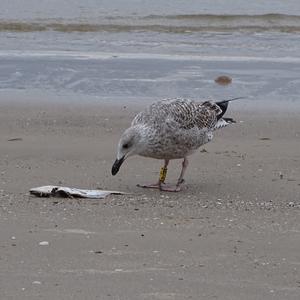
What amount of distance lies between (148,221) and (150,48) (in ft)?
36.9

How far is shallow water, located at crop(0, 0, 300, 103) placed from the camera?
527 inches

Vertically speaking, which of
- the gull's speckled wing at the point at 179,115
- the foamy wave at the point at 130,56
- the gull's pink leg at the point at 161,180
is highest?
the gull's speckled wing at the point at 179,115

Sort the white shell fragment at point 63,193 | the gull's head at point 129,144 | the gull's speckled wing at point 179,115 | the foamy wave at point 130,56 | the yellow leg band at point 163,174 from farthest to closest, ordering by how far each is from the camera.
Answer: the foamy wave at point 130,56
the yellow leg band at point 163,174
the gull's speckled wing at point 179,115
the gull's head at point 129,144
the white shell fragment at point 63,193

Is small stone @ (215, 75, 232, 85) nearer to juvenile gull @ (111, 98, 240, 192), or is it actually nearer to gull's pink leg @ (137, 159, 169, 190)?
juvenile gull @ (111, 98, 240, 192)

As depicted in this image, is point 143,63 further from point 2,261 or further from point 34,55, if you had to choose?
point 2,261

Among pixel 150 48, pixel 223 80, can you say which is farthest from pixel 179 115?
pixel 150 48

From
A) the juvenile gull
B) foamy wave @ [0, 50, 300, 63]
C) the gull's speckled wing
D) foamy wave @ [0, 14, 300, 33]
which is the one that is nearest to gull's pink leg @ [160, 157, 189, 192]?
the juvenile gull

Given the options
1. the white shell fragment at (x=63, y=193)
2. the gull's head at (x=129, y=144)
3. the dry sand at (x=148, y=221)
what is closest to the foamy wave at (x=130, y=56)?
the dry sand at (x=148, y=221)

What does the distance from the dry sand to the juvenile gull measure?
0.98 ft

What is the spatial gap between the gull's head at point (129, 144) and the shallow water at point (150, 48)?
4.84m

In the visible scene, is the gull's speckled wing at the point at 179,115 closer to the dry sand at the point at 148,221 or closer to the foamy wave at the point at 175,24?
the dry sand at the point at 148,221

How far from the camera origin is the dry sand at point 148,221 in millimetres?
5391

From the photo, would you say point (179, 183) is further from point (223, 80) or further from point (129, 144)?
point (223, 80)

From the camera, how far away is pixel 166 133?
7867mm
